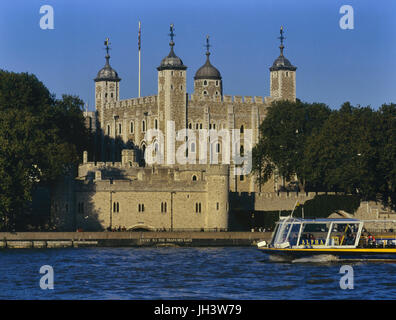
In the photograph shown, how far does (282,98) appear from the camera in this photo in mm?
132750

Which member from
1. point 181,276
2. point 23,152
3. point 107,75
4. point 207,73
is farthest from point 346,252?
point 107,75

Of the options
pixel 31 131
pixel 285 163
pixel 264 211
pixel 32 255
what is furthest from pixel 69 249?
pixel 285 163

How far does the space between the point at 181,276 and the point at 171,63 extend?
185ft

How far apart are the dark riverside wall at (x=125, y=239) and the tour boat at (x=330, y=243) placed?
14876 mm

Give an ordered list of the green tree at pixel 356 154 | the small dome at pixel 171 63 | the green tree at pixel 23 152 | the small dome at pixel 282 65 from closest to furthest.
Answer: the green tree at pixel 23 152 < the green tree at pixel 356 154 < the small dome at pixel 171 63 < the small dome at pixel 282 65

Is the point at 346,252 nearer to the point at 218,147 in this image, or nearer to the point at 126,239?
the point at 126,239

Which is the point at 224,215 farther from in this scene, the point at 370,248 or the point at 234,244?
the point at 370,248

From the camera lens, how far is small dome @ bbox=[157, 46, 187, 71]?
12388cm

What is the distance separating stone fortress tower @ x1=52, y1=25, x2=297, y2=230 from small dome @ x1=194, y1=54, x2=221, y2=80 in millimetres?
109

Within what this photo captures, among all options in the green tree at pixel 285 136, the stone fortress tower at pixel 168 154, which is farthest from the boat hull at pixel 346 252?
the green tree at pixel 285 136

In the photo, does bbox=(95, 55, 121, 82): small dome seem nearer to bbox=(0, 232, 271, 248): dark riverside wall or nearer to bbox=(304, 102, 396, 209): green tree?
bbox=(304, 102, 396, 209): green tree

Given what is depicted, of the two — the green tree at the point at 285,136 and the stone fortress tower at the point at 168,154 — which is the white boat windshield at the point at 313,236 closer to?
the stone fortress tower at the point at 168,154

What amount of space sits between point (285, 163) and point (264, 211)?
10.9 m

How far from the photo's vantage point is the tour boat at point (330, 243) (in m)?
77.2
